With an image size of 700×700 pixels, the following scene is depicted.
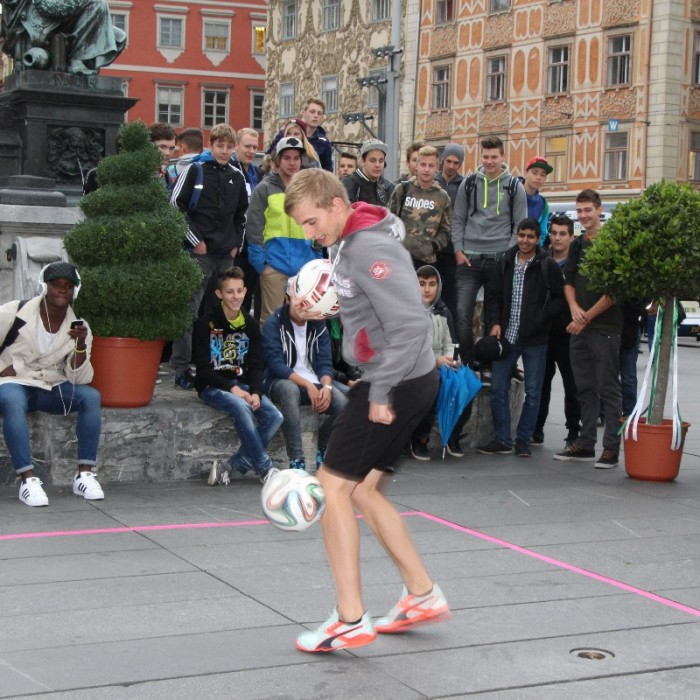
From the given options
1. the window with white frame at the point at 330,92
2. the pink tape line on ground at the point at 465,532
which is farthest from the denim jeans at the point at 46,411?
the window with white frame at the point at 330,92

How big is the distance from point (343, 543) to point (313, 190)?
4.48 ft

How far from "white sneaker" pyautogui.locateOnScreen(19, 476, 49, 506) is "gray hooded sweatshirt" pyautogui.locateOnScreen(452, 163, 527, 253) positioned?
4.68m

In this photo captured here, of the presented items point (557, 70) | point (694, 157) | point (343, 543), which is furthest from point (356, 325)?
point (557, 70)

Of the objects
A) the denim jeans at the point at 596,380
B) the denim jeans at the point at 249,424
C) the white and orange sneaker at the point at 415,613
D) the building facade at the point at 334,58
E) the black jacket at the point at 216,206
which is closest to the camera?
the white and orange sneaker at the point at 415,613

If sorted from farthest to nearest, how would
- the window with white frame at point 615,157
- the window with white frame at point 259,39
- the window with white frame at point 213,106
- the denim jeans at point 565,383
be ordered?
the window with white frame at point 213,106 < the window with white frame at point 259,39 < the window with white frame at point 615,157 < the denim jeans at point 565,383

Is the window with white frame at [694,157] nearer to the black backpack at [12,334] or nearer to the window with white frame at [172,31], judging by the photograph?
the window with white frame at [172,31]

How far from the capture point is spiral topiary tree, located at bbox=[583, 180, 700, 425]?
905 cm

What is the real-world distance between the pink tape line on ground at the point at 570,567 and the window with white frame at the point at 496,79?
42.4m

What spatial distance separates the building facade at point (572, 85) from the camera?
141 ft

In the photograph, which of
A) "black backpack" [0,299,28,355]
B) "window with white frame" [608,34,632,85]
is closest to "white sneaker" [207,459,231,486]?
"black backpack" [0,299,28,355]

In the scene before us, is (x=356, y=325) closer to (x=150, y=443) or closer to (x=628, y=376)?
(x=150, y=443)

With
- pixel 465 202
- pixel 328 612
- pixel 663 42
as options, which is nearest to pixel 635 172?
pixel 663 42

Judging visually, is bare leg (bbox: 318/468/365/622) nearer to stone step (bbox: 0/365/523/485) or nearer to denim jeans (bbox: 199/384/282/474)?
denim jeans (bbox: 199/384/282/474)

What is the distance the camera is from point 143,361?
8727mm
